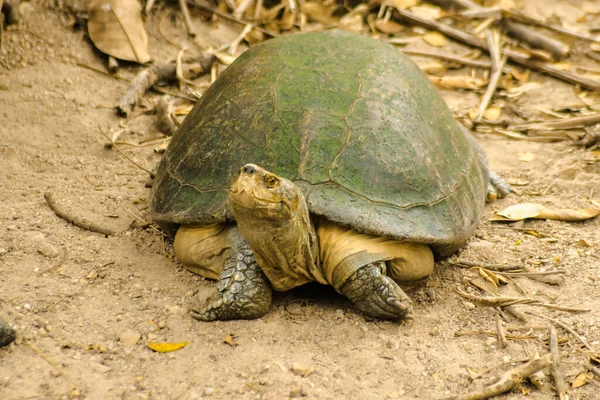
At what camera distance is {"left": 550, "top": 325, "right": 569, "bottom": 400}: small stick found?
302cm

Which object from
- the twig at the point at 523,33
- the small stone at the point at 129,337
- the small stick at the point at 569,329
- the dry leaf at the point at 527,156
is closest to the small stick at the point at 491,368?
the small stick at the point at 569,329

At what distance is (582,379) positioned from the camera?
3094mm

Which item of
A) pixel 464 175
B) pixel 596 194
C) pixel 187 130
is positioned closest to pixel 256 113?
pixel 187 130

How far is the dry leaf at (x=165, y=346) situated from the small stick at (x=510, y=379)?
124 centimetres

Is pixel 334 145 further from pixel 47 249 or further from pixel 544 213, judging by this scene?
pixel 544 213

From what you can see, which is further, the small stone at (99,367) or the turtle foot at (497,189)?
the turtle foot at (497,189)

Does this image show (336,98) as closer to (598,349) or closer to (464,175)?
(464,175)

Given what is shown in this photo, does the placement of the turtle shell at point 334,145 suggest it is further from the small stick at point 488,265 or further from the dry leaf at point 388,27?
the dry leaf at point 388,27

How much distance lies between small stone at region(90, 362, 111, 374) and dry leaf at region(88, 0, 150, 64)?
12.2 ft

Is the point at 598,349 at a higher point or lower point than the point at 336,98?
lower

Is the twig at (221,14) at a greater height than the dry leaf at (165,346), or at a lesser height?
greater

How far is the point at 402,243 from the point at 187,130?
1454 millimetres

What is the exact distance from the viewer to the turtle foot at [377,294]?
11.3 ft

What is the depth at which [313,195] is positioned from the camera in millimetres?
3428
